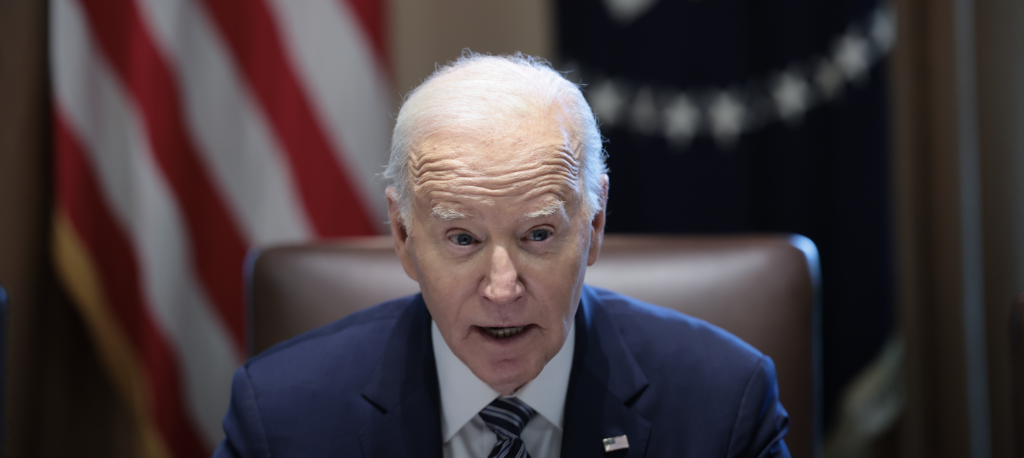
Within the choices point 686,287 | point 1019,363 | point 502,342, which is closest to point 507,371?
point 502,342

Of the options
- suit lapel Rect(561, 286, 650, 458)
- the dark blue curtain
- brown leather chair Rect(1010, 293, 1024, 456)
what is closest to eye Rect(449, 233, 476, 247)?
suit lapel Rect(561, 286, 650, 458)

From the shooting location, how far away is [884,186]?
7.31 feet

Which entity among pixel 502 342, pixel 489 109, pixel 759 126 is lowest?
pixel 502 342

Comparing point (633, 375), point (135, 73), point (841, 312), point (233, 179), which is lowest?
point (841, 312)

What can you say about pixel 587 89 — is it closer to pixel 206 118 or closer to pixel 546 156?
pixel 206 118

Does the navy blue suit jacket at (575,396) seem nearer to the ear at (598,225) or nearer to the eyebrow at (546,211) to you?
the ear at (598,225)

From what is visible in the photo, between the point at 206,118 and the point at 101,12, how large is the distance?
1.40 ft

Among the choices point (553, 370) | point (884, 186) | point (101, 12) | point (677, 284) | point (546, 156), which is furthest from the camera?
point (101, 12)

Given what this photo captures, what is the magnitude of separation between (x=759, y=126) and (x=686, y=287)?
93cm

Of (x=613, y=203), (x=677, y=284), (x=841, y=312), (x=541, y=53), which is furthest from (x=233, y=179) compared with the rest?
(x=841, y=312)

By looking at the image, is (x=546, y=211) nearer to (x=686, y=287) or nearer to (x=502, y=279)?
(x=502, y=279)

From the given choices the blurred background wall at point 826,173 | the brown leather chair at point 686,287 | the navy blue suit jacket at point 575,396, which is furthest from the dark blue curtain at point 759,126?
the navy blue suit jacket at point 575,396

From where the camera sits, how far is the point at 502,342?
1207 millimetres

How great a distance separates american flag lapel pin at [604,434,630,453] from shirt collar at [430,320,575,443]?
0.10m
